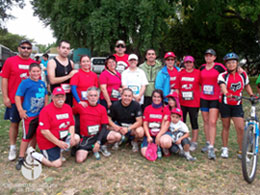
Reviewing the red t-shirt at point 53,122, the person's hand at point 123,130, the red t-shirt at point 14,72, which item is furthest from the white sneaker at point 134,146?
the red t-shirt at point 14,72

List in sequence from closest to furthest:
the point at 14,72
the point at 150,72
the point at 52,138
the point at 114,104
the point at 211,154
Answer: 1. the point at 52,138
2. the point at 14,72
3. the point at 211,154
4. the point at 114,104
5. the point at 150,72

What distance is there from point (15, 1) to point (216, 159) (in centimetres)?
1950

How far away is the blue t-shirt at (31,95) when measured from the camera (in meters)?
3.73

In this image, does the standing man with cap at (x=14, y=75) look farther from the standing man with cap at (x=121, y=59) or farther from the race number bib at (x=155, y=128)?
the race number bib at (x=155, y=128)

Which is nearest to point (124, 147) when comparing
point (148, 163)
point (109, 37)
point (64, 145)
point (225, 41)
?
point (148, 163)

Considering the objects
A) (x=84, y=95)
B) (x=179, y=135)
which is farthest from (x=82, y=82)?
(x=179, y=135)

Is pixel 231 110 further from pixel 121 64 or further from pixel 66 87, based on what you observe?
pixel 66 87

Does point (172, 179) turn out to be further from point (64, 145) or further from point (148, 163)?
point (64, 145)

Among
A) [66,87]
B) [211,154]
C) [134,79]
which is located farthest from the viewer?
[134,79]

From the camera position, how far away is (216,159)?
Result: 14.3ft

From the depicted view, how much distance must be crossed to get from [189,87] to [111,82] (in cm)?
153

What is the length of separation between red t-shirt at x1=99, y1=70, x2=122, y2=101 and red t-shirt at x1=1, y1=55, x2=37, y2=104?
1377 mm

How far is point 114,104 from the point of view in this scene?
454 centimetres

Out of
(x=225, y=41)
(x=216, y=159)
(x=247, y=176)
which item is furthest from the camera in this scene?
(x=225, y=41)
